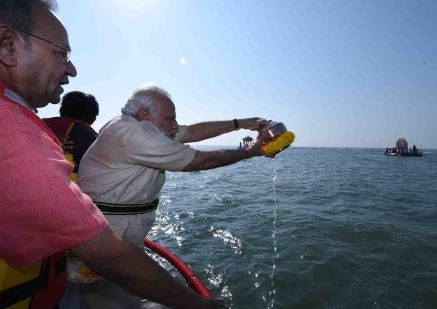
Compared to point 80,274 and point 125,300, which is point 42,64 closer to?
point 80,274

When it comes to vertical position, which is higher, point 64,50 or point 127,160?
point 64,50

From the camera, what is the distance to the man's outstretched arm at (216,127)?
4.19m

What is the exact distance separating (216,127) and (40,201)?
3553 mm

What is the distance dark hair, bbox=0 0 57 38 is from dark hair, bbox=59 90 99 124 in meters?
3.52

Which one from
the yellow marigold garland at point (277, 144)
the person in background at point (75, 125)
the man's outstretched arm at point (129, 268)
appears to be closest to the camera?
the man's outstretched arm at point (129, 268)

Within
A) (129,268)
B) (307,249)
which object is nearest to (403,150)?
(307,249)

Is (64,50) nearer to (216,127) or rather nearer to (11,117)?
(11,117)

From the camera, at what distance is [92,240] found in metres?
1.11

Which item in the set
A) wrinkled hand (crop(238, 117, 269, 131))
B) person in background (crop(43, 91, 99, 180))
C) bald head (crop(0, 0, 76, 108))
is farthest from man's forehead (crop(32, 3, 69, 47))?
wrinkled hand (crop(238, 117, 269, 131))

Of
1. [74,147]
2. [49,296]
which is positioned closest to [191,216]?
[74,147]

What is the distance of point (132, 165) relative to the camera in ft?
8.77

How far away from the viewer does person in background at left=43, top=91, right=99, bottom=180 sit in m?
4.04

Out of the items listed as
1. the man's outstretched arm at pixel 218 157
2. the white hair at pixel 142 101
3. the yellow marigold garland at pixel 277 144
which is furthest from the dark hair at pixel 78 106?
the yellow marigold garland at pixel 277 144

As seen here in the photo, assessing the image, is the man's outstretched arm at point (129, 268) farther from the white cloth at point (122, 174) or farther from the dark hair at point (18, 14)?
the white cloth at point (122, 174)
